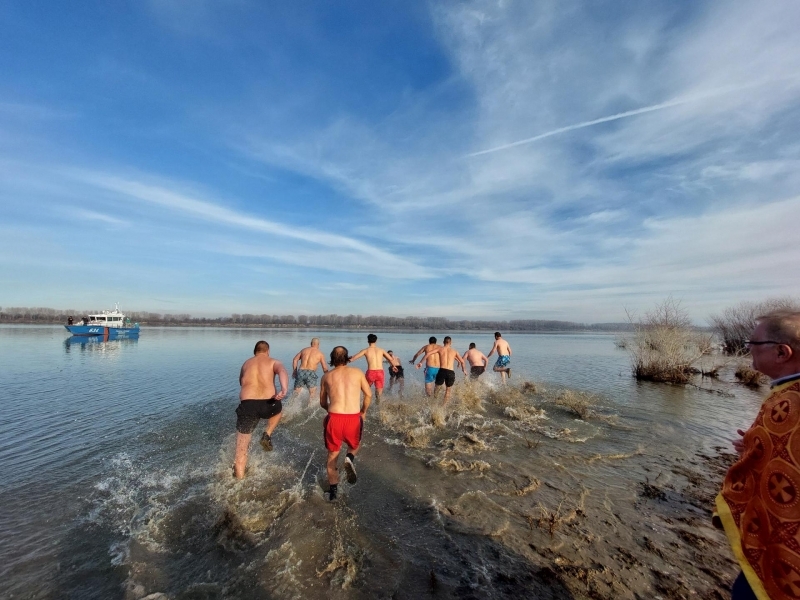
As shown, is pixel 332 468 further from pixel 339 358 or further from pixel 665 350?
pixel 665 350

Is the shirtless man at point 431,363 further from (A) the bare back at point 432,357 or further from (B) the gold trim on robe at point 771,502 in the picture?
(B) the gold trim on robe at point 771,502

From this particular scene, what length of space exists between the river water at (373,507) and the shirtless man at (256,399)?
0.46 m

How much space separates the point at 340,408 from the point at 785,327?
189 inches

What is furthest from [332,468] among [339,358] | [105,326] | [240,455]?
[105,326]

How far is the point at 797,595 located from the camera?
1709 mm

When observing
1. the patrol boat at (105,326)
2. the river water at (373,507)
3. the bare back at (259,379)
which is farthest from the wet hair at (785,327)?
the patrol boat at (105,326)

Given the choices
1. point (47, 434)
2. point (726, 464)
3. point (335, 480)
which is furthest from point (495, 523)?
point (47, 434)

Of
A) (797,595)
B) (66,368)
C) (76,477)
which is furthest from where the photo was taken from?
(66,368)

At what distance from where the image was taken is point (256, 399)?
6.41 m

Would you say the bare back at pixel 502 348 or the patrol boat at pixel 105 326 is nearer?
the bare back at pixel 502 348

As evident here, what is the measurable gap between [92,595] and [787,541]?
17.3 ft

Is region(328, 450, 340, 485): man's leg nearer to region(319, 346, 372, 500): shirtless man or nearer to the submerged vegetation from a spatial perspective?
region(319, 346, 372, 500): shirtless man

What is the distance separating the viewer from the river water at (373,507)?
377 centimetres

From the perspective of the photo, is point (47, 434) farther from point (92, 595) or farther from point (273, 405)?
point (92, 595)
